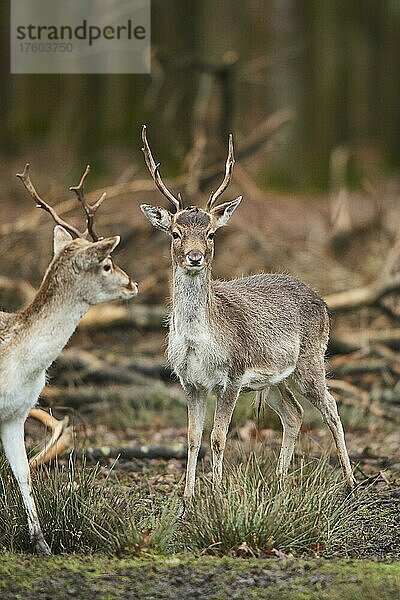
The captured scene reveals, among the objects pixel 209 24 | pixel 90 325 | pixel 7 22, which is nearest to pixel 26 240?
pixel 90 325

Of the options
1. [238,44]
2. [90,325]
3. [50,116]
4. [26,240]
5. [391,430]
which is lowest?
[391,430]

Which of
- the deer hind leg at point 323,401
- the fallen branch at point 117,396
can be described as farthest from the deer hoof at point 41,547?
the fallen branch at point 117,396

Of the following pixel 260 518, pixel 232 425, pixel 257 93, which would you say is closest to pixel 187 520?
pixel 260 518

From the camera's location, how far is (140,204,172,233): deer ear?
710 cm

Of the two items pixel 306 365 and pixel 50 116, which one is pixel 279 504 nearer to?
pixel 306 365

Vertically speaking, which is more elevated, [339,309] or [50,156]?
[50,156]

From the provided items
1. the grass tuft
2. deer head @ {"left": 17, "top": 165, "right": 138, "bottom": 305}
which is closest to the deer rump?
the grass tuft

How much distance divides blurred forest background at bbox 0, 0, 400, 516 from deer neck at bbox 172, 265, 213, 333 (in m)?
1.06

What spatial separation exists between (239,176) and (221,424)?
5983mm

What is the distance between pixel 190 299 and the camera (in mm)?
7152

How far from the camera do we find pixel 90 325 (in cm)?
1142

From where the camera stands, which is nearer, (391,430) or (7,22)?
(391,430)

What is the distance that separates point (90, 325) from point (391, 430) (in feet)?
9.84

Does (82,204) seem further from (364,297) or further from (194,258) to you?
(364,297)
